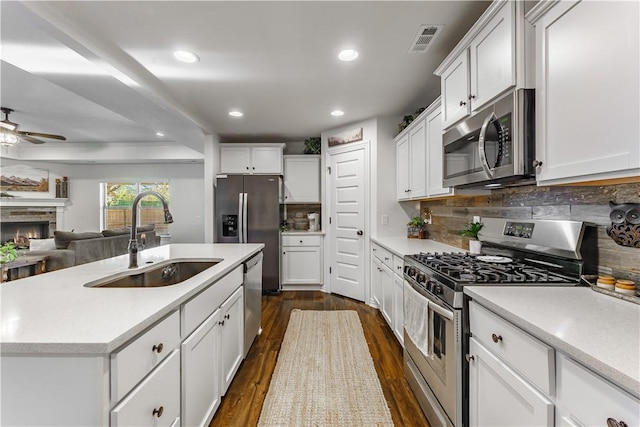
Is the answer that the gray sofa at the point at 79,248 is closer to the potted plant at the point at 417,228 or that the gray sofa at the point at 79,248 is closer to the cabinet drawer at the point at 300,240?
the cabinet drawer at the point at 300,240

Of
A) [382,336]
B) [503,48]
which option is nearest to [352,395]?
[382,336]

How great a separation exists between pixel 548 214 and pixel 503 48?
2.97 ft

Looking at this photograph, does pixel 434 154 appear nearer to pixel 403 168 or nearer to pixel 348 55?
pixel 403 168

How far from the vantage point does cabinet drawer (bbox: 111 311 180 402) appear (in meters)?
0.82

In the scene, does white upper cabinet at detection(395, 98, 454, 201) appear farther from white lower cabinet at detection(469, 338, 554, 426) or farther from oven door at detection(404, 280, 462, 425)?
white lower cabinet at detection(469, 338, 554, 426)

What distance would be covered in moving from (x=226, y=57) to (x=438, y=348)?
100 inches

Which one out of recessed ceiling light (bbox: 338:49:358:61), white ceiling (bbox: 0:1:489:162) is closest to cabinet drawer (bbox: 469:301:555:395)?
white ceiling (bbox: 0:1:489:162)

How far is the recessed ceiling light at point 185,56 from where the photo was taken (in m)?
2.21

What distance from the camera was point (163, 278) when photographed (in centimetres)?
192

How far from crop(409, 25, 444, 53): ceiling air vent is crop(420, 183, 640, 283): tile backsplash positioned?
3.90 ft

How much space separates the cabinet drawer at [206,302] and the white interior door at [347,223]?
2.21 meters

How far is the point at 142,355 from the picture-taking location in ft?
3.10

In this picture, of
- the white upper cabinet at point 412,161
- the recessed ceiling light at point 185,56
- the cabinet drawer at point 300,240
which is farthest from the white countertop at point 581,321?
the cabinet drawer at point 300,240

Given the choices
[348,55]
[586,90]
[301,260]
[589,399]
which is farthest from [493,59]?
[301,260]
